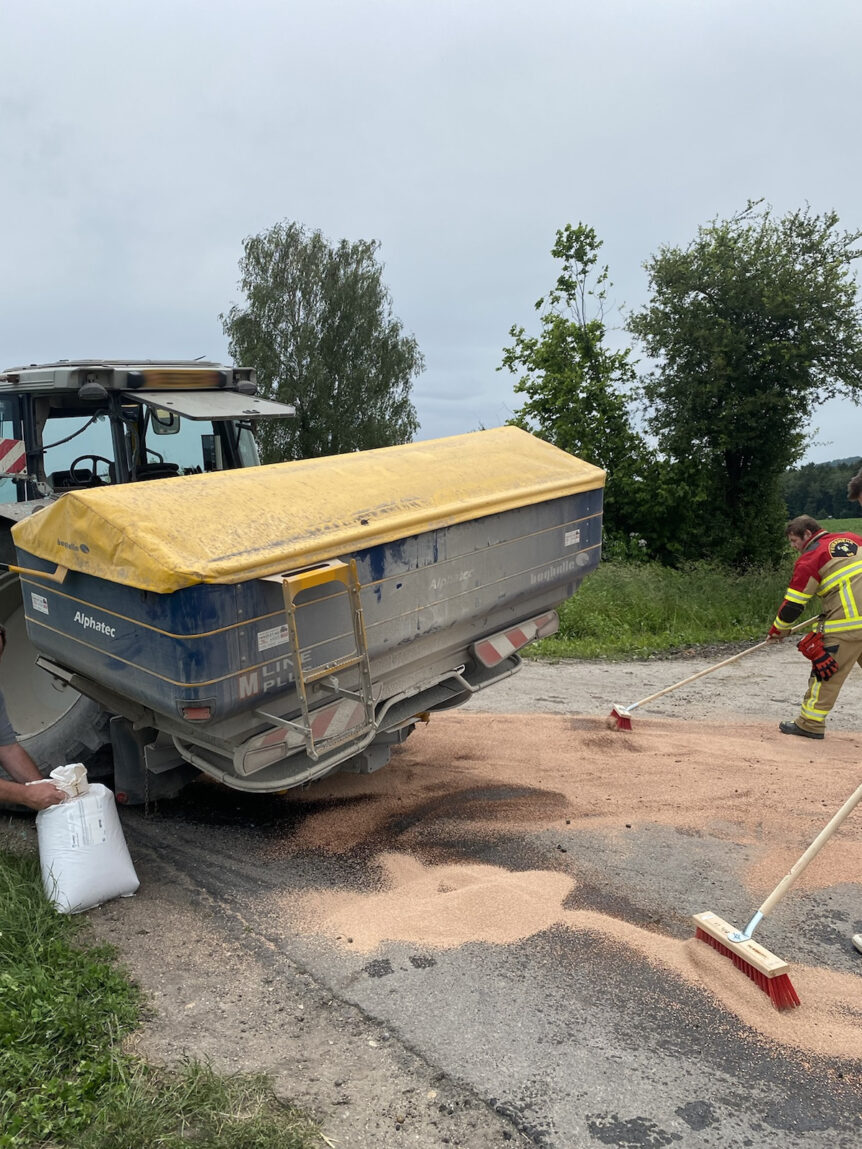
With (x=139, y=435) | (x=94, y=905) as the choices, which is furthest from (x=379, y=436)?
(x=94, y=905)

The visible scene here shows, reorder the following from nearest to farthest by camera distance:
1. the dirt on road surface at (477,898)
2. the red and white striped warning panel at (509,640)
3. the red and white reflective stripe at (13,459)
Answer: the dirt on road surface at (477,898), the red and white striped warning panel at (509,640), the red and white reflective stripe at (13,459)

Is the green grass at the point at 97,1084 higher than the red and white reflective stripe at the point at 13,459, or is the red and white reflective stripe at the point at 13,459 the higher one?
the red and white reflective stripe at the point at 13,459

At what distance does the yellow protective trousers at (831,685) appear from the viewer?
634 centimetres

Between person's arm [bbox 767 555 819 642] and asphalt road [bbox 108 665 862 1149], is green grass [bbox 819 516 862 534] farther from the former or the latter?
asphalt road [bbox 108 665 862 1149]

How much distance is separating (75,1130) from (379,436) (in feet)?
106

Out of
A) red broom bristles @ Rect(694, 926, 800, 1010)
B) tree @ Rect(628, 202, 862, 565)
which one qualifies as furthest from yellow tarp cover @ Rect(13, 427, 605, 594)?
tree @ Rect(628, 202, 862, 565)

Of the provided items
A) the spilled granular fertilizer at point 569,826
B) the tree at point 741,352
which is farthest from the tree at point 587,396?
the spilled granular fertilizer at point 569,826

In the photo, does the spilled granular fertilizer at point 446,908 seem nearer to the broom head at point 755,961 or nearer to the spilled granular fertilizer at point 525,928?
the spilled granular fertilizer at point 525,928

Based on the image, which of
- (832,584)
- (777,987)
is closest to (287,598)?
(777,987)

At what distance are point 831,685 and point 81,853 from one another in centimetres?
499

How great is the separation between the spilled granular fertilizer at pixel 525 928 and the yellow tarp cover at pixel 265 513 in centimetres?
149

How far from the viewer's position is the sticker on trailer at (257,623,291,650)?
11.7 ft

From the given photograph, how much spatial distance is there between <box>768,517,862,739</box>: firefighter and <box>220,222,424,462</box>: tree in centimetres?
2736

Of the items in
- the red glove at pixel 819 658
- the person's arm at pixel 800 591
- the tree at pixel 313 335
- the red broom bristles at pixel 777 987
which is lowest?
the red broom bristles at pixel 777 987
